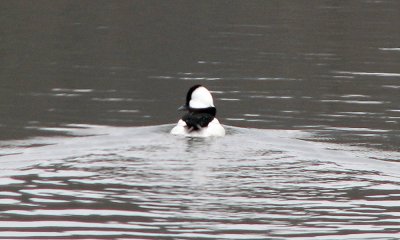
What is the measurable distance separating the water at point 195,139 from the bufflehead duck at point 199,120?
1.10 feet

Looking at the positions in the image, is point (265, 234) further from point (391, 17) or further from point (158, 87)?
point (391, 17)

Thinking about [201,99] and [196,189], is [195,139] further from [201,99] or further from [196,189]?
[196,189]

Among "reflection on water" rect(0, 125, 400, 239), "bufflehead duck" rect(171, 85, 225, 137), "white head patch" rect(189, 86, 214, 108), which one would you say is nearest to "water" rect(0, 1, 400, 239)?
"reflection on water" rect(0, 125, 400, 239)

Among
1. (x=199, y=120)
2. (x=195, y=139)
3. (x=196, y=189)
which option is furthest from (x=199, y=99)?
(x=196, y=189)

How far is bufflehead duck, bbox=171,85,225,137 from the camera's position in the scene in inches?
656

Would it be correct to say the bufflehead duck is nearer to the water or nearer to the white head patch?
the white head patch

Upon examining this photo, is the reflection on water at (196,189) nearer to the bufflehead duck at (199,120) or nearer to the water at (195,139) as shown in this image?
the water at (195,139)

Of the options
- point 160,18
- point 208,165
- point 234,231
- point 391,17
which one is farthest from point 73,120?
point 391,17

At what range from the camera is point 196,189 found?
13.0 m

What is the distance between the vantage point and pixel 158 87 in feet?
76.7

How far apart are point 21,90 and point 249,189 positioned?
10.4m

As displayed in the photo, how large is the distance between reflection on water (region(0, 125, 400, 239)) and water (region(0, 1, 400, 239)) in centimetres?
3

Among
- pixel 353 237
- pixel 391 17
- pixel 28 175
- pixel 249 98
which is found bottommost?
pixel 353 237

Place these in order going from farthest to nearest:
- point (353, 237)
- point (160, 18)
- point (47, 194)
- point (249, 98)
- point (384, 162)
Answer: point (160, 18) < point (249, 98) < point (384, 162) < point (47, 194) < point (353, 237)
